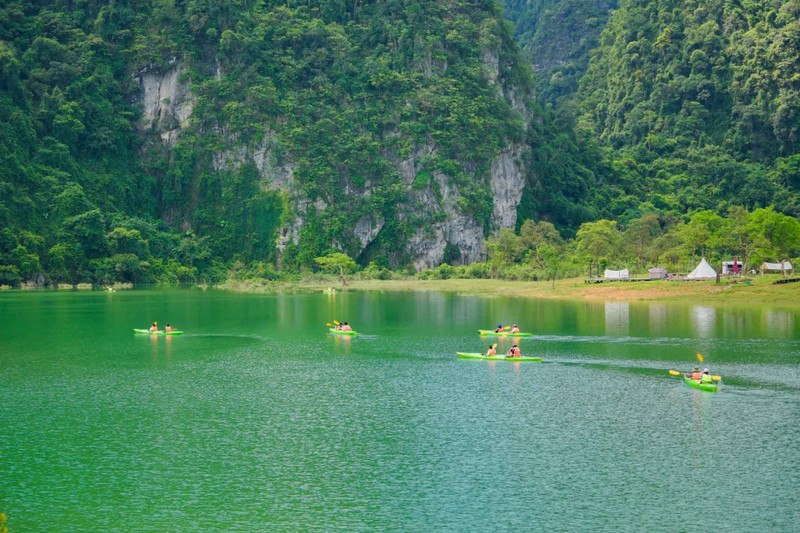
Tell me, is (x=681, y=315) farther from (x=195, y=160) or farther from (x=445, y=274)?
(x=195, y=160)

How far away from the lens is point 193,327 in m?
61.0

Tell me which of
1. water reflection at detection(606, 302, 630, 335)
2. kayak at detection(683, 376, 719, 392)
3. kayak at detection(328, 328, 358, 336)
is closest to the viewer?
kayak at detection(683, 376, 719, 392)

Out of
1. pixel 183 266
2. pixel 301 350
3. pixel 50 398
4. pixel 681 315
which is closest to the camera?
pixel 50 398

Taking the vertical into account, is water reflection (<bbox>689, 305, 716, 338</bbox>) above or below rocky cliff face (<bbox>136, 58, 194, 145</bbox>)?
below

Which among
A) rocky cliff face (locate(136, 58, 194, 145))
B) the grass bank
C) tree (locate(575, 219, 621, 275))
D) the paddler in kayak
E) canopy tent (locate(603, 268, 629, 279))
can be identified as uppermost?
rocky cliff face (locate(136, 58, 194, 145))

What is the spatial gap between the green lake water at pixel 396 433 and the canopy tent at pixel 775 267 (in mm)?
32866

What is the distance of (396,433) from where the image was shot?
29.6m

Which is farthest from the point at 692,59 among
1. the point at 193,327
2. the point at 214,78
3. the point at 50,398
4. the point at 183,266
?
the point at 50,398

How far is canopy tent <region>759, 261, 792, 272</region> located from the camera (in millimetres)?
86644

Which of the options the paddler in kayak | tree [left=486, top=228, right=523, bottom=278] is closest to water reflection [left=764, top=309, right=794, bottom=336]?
the paddler in kayak

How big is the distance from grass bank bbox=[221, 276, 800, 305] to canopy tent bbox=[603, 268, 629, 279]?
8.31 feet

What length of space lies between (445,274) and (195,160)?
44.0 metres

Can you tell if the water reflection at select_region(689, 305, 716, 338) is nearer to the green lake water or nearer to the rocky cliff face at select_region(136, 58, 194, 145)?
the green lake water

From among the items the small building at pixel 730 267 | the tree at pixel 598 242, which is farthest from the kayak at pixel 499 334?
the tree at pixel 598 242
